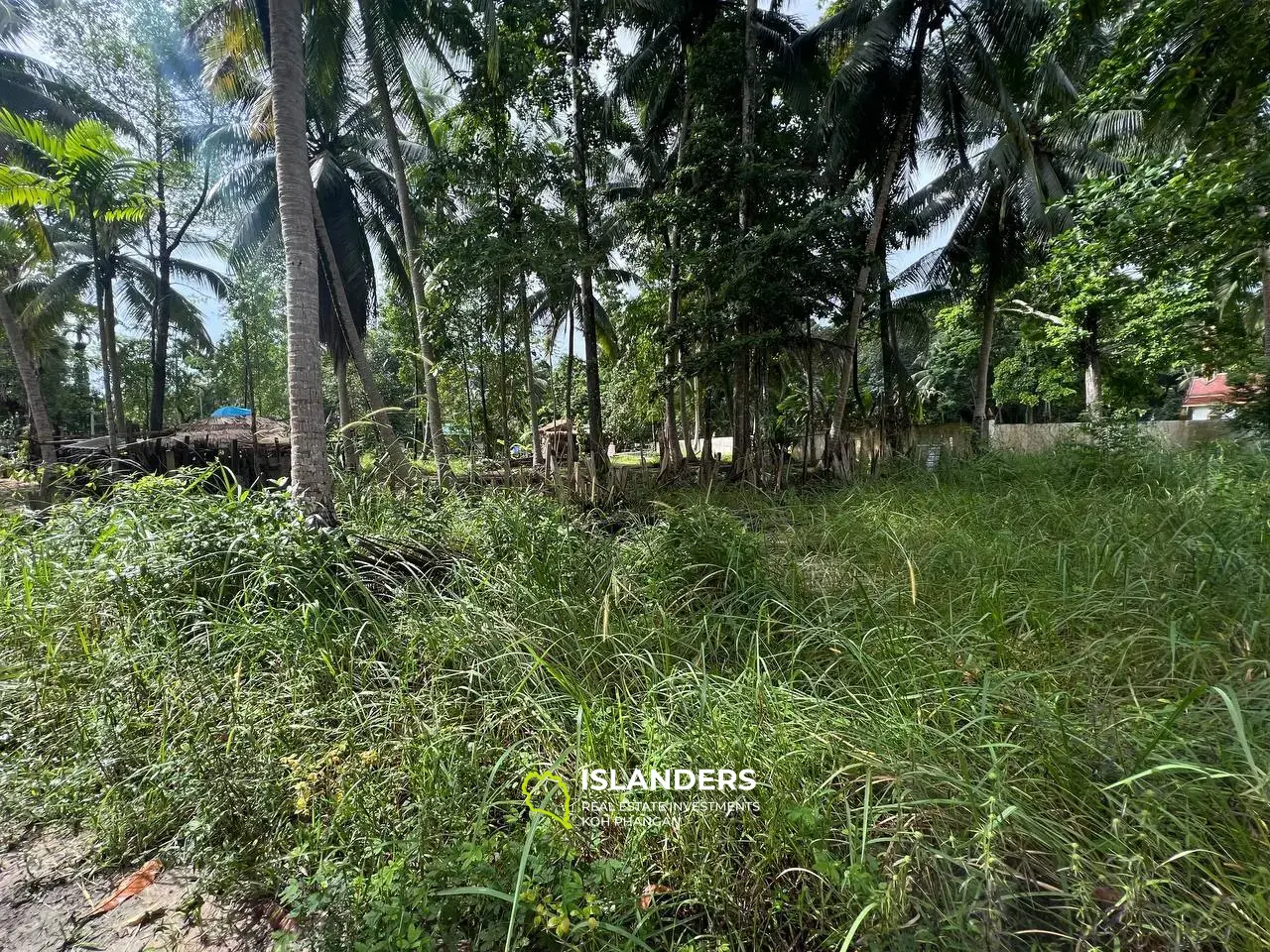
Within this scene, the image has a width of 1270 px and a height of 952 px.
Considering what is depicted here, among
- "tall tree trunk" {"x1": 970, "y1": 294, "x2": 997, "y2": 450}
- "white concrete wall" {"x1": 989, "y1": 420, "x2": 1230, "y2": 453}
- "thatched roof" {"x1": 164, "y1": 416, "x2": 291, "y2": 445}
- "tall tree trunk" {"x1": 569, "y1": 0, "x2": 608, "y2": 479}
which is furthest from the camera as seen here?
"tall tree trunk" {"x1": 970, "y1": 294, "x2": 997, "y2": 450}

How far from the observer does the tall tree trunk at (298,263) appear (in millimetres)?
3684

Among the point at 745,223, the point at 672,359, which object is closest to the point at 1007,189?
the point at 745,223

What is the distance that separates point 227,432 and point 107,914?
539 inches

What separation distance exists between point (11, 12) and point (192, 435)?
8.27 m

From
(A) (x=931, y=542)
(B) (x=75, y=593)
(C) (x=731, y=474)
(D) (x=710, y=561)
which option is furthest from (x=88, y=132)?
(C) (x=731, y=474)

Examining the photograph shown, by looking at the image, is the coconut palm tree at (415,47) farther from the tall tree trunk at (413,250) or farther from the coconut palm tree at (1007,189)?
the coconut palm tree at (1007,189)

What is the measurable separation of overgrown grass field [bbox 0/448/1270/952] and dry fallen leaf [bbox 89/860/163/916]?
8 centimetres

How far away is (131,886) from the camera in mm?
1532

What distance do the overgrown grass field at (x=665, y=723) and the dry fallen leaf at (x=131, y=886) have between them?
0.08 m

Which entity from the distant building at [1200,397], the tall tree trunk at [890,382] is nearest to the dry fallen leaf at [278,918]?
the tall tree trunk at [890,382]

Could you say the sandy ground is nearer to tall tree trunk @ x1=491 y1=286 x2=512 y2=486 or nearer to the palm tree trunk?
tall tree trunk @ x1=491 y1=286 x2=512 y2=486

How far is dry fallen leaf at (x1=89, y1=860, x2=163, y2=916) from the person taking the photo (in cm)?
148

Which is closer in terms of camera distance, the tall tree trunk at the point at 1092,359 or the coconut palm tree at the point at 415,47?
the coconut palm tree at the point at 415,47

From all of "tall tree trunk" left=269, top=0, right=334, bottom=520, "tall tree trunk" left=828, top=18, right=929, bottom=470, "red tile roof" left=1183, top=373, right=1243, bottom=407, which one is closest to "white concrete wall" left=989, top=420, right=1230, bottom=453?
"tall tree trunk" left=828, top=18, right=929, bottom=470
